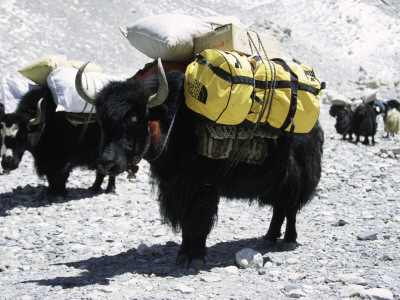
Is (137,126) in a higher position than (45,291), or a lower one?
higher

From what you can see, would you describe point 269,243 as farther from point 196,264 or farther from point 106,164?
point 106,164

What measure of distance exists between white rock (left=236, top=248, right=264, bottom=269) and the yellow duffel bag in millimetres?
914

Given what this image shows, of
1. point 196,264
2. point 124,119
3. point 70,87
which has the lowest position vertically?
point 196,264

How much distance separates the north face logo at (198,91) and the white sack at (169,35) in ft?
1.47

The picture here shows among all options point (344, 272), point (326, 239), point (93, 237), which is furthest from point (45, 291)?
point (326, 239)

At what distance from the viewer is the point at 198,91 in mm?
3285

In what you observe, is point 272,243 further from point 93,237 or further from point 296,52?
point 296,52

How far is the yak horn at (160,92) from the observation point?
3.15 meters

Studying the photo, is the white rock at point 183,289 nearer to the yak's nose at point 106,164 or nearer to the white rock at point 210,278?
the white rock at point 210,278

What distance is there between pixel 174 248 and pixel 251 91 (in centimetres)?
155

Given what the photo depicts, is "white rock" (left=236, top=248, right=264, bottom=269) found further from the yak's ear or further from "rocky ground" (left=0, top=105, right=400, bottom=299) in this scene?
the yak's ear

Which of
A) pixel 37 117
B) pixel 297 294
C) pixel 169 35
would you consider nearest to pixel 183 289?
pixel 297 294

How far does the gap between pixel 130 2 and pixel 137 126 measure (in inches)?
902

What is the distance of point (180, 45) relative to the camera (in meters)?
3.66
